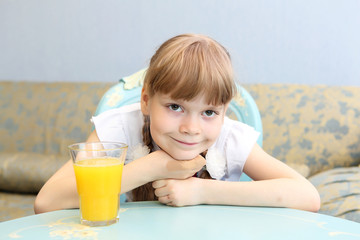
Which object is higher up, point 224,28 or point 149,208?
point 224,28

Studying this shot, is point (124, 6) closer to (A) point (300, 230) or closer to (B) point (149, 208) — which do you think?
(B) point (149, 208)

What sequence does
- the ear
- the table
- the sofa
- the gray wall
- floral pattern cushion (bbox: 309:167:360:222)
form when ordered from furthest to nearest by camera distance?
1. the gray wall
2. the sofa
3. floral pattern cushion (bbox: 309:167:360:222)
4. the ear
5. the table

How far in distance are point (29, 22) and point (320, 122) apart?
81.2 inches

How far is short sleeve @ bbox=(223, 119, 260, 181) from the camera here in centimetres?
122

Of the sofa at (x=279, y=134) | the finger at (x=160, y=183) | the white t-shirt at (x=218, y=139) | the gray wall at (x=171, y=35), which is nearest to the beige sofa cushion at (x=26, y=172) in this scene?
the sofa at (x=279, y=134)

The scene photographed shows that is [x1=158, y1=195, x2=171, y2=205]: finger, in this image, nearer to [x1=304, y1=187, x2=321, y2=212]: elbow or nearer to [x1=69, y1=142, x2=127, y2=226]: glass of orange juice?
[x1=69, y1=142, x2=127, y2=226]: glass of orange juice

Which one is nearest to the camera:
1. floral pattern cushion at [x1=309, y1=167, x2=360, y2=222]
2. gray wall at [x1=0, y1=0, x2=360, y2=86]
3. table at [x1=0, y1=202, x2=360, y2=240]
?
table at [x1=0, y1=202, x2=360, y2=240]

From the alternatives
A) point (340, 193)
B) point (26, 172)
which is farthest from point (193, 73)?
point (26, 172)

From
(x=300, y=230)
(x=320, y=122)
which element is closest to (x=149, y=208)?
(x=300, y=230)

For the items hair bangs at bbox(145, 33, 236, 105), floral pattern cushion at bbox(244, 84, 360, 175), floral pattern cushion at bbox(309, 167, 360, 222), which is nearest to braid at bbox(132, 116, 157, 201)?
hair bangs at bbox(145, 33, 236, 105)

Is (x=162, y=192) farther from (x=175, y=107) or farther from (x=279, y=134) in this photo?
(x=279, y=134)

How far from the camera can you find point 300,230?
2.61ft

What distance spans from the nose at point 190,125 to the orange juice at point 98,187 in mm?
186

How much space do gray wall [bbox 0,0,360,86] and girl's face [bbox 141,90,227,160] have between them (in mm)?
1441
